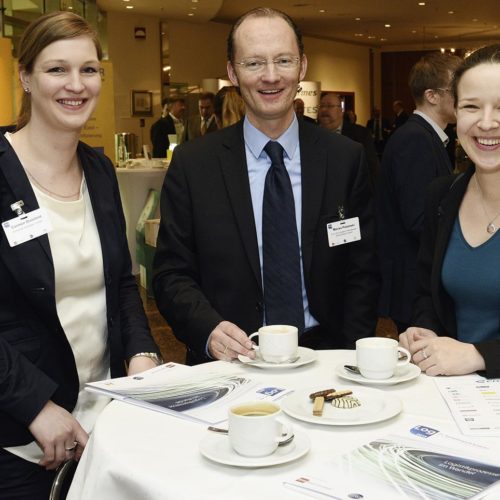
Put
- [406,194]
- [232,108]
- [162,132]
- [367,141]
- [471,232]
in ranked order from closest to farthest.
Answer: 1. [471,232]
2. [406,194]
3. [232,108]
4. [367,141]
5. [162,132]

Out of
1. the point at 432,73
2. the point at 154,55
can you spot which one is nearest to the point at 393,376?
the point at 432,73

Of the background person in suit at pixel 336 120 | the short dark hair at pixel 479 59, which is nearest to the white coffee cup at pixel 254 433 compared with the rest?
the short dark hair at pixel 479 59

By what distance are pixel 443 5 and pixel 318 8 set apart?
2.93 metres

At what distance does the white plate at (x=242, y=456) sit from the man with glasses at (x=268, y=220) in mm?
1027

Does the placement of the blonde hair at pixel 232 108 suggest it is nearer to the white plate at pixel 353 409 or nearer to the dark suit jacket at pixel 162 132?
the white plate at pixel 353 409

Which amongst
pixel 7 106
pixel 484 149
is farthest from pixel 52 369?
pixel 7 106

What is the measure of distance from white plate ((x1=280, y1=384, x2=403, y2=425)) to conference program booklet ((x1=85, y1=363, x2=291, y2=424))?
0.36 feet

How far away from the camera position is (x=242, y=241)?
2553mm

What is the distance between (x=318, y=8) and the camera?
17484mm

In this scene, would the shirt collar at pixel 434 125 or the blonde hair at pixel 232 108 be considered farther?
the blonde hair at pixel 232 108

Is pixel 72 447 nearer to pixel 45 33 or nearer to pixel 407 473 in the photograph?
pixel 407 473

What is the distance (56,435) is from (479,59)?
1588 mm

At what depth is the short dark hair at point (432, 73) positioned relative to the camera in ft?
13.8

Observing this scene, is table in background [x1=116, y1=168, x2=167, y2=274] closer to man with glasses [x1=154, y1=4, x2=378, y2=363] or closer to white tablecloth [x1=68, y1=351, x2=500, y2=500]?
man with glasses [x1=154, y1=4, x2=378, y2=363]
